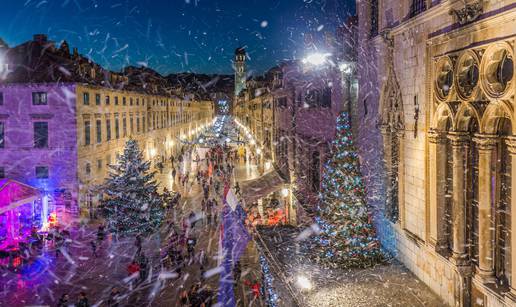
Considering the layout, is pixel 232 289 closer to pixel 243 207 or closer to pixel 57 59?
pixel 243 207

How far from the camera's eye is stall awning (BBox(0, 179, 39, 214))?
72.8 ft

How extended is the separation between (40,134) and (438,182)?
83.6 ft

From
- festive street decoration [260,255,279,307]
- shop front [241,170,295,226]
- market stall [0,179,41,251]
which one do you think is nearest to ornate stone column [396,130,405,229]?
festive street decoration [260,255,279,307]

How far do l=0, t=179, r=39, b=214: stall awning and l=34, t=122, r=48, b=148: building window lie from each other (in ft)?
13.4

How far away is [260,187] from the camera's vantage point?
25.6 m

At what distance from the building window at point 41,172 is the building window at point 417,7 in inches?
978

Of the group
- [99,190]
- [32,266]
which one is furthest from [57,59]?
[32,266]

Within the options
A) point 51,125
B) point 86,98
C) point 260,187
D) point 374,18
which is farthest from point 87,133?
point 374,18

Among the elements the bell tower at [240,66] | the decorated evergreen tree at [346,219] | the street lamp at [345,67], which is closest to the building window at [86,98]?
the street lamp at [345,67]

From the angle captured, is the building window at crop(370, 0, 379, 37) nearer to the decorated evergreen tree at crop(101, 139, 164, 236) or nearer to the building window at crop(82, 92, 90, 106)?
the decorated evergreen tree at crop(101, 139, 164, 236)

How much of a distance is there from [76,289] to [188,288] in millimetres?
4172

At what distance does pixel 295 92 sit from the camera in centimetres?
2602

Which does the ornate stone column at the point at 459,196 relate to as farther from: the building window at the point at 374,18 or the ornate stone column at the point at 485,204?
the building window at the point at 374,18

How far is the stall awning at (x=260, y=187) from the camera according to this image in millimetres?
23844
